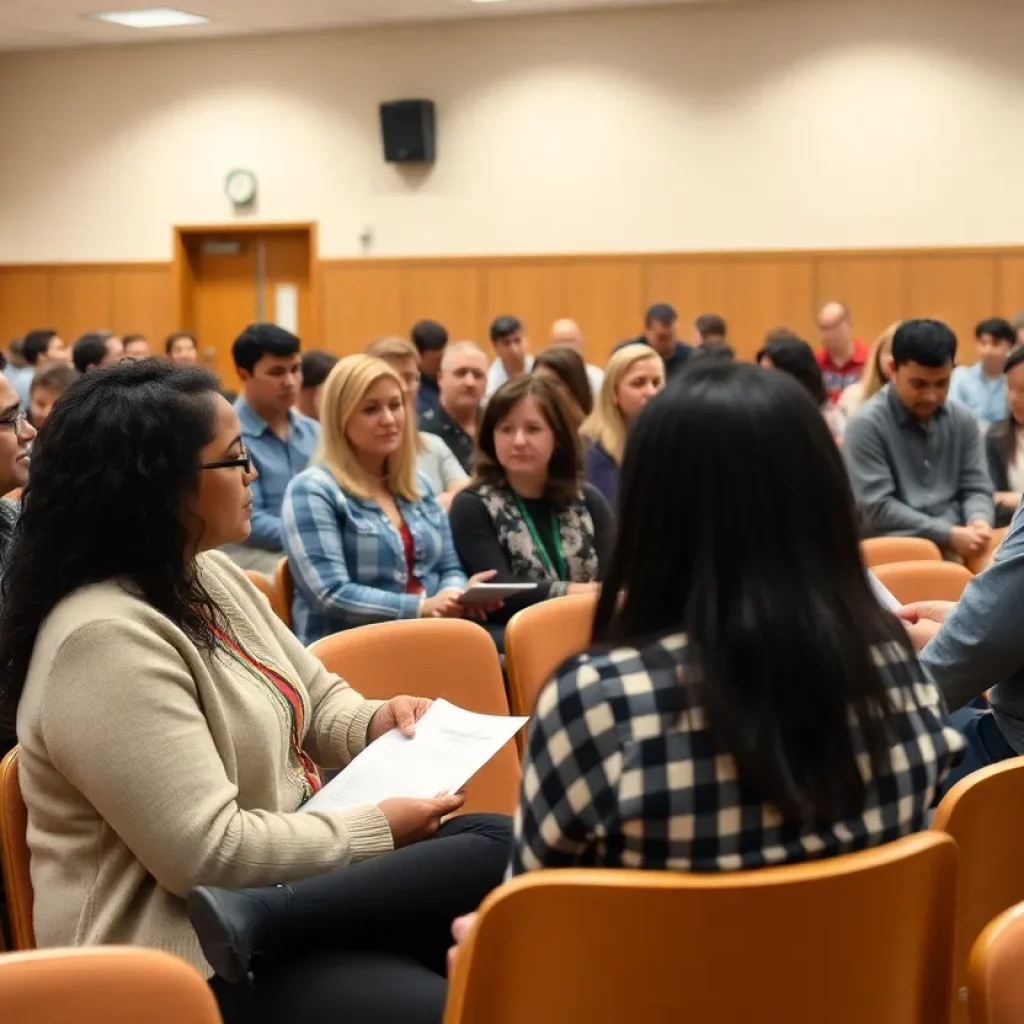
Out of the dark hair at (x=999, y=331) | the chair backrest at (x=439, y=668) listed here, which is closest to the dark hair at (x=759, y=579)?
the chair backrest at (x=439, y=668)

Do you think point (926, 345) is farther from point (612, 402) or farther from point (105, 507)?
point (105, 507)

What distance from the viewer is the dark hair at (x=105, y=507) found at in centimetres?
197

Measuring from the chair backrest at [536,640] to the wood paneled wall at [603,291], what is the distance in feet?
28.0

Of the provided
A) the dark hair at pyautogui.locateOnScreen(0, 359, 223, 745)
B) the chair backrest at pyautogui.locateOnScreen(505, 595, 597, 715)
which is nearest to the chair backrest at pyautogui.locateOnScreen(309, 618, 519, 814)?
the chair backrest at pyautogui.locateOnScreen(505, 595, 597, 715)

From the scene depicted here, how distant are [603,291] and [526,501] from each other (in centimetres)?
777

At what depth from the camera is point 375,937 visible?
2.05m

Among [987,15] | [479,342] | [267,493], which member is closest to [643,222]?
[479,342]

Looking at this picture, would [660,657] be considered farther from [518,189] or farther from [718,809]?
[518,189]

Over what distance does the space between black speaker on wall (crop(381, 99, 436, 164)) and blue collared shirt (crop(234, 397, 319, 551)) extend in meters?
7.00

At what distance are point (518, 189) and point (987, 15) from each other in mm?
3946

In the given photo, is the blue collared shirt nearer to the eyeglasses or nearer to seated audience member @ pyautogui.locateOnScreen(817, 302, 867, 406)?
the eyeglasses

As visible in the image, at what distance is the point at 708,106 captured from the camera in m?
11.1

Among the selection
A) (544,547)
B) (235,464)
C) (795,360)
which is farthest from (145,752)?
(795,360)

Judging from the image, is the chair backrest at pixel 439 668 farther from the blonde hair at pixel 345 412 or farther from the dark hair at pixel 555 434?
the dark hair at pixel 555 434
